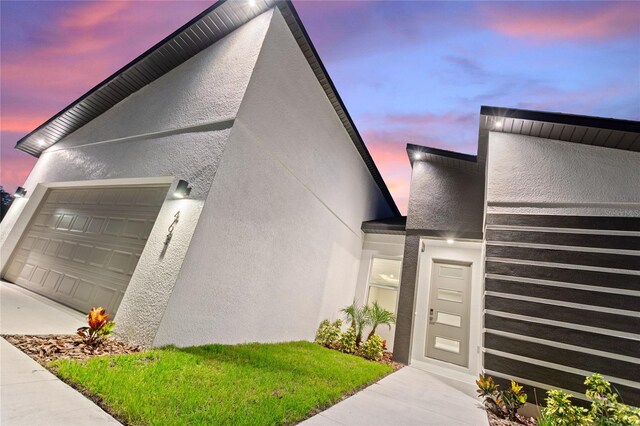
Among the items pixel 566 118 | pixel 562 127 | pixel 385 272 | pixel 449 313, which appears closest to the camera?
pixel 566 118

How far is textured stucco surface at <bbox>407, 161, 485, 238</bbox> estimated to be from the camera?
22.9 feet

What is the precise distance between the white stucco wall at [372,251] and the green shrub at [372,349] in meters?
1.77

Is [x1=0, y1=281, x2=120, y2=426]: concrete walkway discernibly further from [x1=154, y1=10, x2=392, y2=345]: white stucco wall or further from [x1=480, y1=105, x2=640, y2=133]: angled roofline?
[x1=480, y1=105, x2=640, y2=133]: angled roofline

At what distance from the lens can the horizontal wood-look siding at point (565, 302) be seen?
12.2 feet

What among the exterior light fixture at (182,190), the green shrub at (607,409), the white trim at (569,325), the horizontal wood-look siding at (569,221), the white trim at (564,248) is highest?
the horizontal wood-look siding at (569,221)

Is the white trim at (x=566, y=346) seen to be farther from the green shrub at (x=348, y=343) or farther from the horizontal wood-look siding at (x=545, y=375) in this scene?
the green shrub at (x=348, y=343)

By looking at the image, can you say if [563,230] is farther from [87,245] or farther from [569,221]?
[87,245]

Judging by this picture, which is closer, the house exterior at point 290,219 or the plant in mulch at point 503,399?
the plant in mulch at point 503,399

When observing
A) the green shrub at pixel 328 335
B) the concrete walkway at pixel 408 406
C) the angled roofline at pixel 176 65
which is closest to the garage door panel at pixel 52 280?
the angled roofline at pixel 176 65

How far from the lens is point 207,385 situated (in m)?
2.60

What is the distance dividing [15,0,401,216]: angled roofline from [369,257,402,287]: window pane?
13.8 feet

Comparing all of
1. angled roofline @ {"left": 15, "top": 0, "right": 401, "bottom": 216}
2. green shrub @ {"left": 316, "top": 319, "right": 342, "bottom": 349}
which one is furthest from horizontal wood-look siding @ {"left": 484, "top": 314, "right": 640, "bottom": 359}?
angled roofline @ {"left": 15, "top": 0, "right": 401, "bottom": 216}

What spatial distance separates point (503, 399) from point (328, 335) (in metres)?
4.00

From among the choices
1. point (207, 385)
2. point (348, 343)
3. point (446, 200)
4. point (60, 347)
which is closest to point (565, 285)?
point (446, 200)
